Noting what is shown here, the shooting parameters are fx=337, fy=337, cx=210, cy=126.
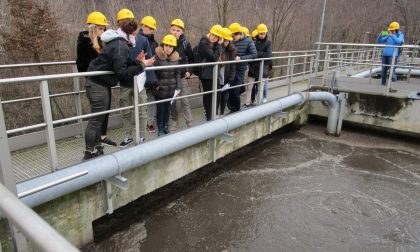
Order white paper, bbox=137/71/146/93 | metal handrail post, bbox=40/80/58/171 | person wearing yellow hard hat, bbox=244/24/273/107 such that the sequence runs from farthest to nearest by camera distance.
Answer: person wearing yellow hard hat, bbox=244/24/273/107 → white paper, bbox=137/71/146/93 → metal handrail post, bbox=40/80/58/171

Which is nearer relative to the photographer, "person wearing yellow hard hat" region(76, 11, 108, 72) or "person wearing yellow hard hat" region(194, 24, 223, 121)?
"person wearing yellow hard hat" region(76, 11, 108, 72)

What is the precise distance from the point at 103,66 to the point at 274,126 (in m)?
4.77

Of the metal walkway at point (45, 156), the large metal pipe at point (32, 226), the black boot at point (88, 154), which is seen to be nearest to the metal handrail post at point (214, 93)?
the metal walkway at point (45, 156)

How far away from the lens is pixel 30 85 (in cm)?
927

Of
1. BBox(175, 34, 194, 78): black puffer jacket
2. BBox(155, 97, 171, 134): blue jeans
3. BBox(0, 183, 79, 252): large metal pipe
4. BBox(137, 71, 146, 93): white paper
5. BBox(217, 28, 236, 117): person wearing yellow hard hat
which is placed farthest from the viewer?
BBox(217, 28, 236, 117): person wearing yellow hard hat

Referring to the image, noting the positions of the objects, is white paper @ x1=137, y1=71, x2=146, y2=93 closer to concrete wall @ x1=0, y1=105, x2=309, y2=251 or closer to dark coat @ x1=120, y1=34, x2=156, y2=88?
dark coat @ x1=120, y1=34, x2=156, y2=88

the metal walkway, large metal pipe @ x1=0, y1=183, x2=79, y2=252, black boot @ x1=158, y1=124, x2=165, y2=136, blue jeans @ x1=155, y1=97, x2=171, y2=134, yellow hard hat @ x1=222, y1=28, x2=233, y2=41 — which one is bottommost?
the metal walkway

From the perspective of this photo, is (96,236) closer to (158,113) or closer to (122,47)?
(158,113)

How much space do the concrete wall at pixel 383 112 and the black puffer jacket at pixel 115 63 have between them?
6.82 m

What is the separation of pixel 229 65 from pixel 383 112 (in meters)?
4.81

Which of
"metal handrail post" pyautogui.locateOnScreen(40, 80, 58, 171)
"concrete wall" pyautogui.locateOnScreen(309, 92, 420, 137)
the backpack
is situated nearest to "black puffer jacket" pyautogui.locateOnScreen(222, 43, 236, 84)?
the backpack

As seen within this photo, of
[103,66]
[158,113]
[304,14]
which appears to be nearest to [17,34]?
[158,113]

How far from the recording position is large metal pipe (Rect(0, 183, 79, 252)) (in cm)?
103

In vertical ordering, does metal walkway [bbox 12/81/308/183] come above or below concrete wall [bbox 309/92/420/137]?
above
